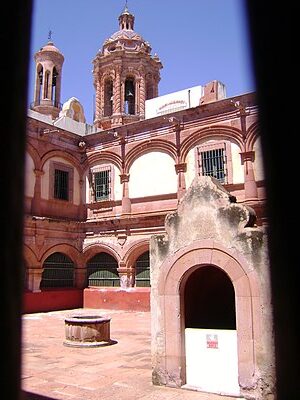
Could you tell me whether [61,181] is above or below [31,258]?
above

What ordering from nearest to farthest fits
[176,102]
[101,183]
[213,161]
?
1. [213,161]
2. [101,183]
3. [176,102]

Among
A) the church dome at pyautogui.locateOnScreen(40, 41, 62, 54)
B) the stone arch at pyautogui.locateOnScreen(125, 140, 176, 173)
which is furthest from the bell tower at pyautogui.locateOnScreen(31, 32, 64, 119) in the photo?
the stone arch at pyautogui.locateOnScreen(125, 140, 176, 173)

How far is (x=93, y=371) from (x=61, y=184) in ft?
48.1

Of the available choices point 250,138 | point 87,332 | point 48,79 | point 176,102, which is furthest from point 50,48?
point 87,332

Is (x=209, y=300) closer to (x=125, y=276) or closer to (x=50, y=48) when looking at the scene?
(x=125, y=276)

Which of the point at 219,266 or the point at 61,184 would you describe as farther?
the point at 61,184

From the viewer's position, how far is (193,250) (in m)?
6.72

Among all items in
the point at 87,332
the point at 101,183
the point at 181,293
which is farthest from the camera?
the point at 101,183

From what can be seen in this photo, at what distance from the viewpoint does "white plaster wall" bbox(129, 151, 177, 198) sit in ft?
64.1

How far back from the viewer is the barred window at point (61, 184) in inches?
829

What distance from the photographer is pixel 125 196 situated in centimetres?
2055

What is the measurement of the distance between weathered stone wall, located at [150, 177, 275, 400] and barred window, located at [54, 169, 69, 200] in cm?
1473

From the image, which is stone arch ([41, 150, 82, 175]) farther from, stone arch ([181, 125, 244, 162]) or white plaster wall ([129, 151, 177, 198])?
stone arch ([181, 125, 244, 162])

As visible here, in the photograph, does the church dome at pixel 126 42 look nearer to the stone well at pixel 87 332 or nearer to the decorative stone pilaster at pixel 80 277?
the decorative stone pilaster at pixel 80 277
